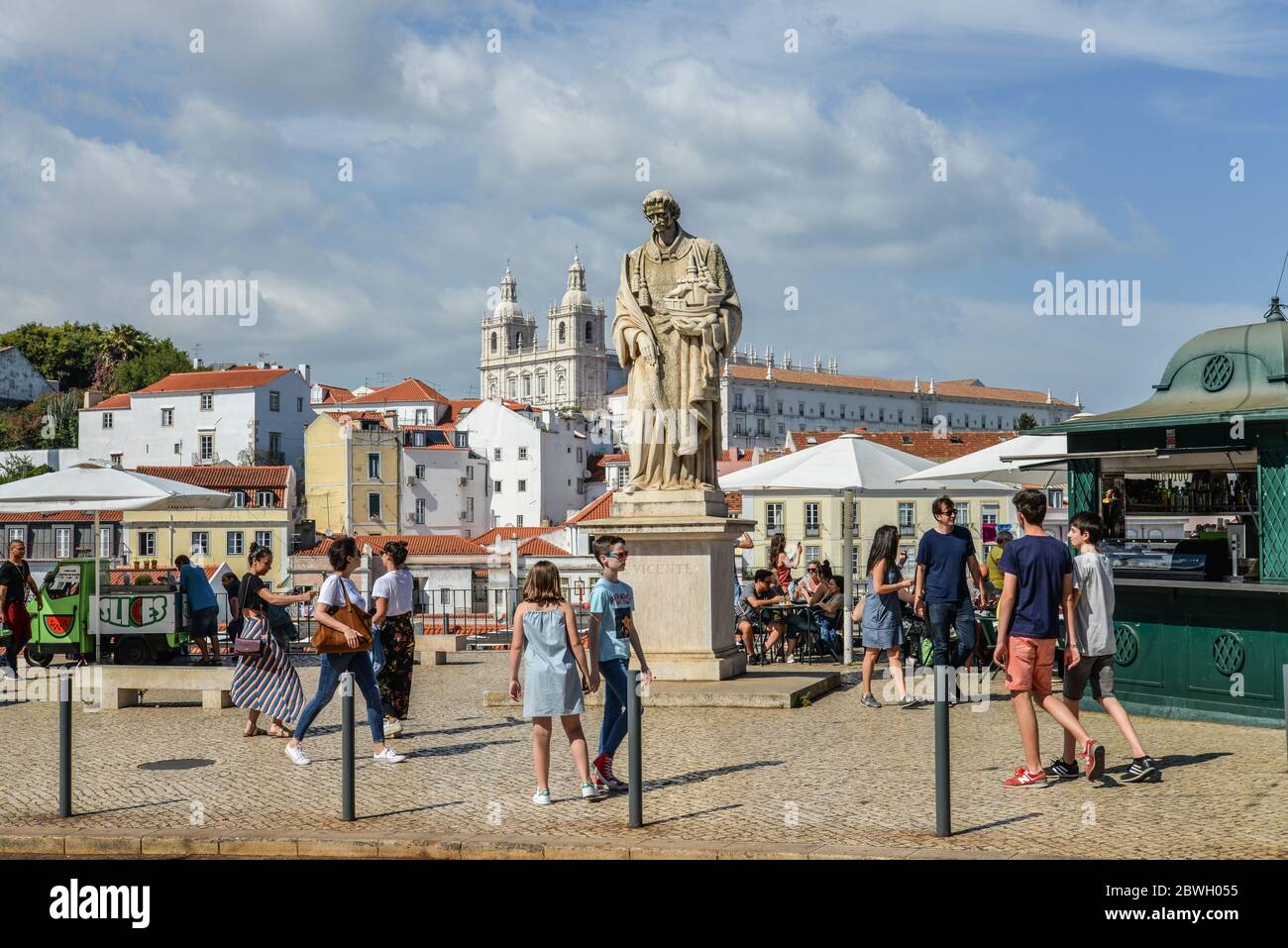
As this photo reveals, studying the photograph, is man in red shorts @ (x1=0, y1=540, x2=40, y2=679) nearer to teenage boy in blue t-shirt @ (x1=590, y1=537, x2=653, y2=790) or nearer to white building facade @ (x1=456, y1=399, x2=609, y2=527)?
teenage boy in blue t-shirt @ (x1=590, y1=537, x2=653, y2=790)

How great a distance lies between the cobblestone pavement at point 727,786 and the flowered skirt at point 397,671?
0.31 metres

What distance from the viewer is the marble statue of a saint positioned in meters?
13.0

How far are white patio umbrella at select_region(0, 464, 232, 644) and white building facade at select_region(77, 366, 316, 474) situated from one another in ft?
275

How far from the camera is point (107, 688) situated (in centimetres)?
1367

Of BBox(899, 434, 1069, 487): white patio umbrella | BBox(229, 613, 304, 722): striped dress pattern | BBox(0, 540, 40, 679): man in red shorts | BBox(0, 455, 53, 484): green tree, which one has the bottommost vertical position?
BBox(229, 613, 304, 722): striped dress pattern

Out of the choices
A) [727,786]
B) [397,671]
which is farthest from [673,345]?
[727,786]

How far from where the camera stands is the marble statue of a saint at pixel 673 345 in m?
13.0

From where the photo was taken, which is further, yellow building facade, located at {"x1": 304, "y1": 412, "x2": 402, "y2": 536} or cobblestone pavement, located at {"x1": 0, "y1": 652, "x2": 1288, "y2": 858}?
yellow building facade, located at {"x1": 304, "y1": 412, "x2": 402, "y2": 536}

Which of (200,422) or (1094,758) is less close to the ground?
(200,422)

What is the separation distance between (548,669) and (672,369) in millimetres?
5381

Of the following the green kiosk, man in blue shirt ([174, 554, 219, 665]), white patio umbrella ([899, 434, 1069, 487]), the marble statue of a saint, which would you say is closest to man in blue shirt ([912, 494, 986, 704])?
the green kiosk

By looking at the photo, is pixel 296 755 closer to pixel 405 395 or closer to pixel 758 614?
pixel 758 614

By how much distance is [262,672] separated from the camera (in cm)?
1157
